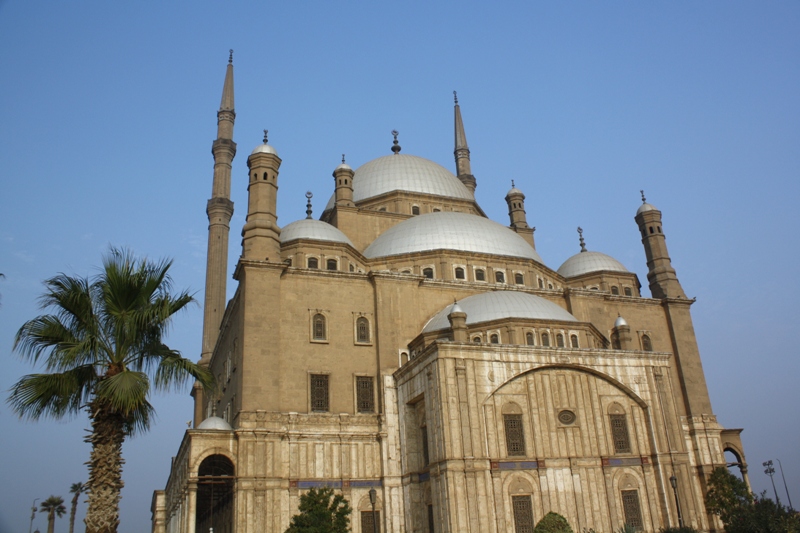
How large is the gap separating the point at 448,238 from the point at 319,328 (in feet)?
27.1

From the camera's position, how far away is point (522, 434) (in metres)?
21.3

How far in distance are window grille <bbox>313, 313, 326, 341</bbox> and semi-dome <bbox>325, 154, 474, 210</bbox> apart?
1225cm

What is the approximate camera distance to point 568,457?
70.2 feet

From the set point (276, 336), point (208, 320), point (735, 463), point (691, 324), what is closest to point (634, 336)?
point (691, 324)

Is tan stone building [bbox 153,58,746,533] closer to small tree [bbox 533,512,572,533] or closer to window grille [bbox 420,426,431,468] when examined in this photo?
window grille [bbox 420,426,431,468]

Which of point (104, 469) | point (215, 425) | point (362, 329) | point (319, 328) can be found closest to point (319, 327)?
point (319, 328)

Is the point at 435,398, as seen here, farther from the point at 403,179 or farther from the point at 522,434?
the point at 403,179

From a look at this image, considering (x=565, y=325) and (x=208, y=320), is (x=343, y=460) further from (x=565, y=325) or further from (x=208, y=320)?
(x=208, y=320)

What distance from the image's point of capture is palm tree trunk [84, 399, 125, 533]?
1134cm

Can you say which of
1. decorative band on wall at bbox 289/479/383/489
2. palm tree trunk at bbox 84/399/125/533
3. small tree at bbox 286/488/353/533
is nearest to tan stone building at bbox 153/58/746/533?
decorative band on wall at bbox 289/479/383/489

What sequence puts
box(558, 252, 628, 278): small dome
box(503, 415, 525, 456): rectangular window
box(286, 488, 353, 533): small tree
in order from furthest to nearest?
1. box(558, 252, 628, 278): small dome
2. box(503, 415, 525, 456): rectangular window
3. box(286, 488, 353, 533): small tree

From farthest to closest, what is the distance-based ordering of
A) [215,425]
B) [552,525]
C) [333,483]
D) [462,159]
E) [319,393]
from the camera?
[462,159] → [319,393] → [333,483] → [215,425] → [552,525]

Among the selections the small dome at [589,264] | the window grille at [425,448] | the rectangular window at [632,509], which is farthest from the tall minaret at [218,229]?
the rectangular window at [632,509]

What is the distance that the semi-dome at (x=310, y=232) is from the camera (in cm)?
2864
